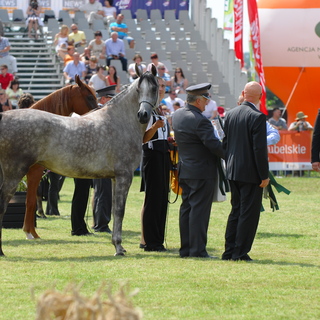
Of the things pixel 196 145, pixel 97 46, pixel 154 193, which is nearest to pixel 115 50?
pixel 97 46

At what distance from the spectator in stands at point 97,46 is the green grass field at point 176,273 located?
1411cm

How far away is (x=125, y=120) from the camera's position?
9922 mm

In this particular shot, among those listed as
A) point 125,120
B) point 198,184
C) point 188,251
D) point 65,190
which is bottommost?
point 65,190

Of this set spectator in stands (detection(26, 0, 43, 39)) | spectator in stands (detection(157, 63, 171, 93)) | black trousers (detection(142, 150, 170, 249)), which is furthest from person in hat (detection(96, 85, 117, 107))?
spectator in stands (detection(26, 0, 43, 39))

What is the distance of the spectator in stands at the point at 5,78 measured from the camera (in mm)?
23578

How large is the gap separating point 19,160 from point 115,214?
1401 mm

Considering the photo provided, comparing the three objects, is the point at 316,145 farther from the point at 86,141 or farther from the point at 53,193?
the point at 53,193

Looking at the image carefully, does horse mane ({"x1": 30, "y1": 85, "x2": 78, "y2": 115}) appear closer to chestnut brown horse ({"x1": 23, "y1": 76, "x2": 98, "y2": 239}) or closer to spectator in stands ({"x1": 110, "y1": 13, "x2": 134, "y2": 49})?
chestnut brown horse ({"x1": 23, "y1": 76, "x2": 98, "y2": 239})

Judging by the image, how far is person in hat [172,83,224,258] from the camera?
30.9ft

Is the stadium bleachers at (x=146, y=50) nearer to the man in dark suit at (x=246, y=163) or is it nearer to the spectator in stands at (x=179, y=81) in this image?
the spectator in stands at (x=179, y=81)

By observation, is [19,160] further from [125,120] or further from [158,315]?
[158,315]

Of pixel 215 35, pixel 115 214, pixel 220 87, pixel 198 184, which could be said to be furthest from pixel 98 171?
pixel 215 35

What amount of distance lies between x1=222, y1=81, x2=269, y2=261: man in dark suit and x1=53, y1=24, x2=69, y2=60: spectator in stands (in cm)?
1806

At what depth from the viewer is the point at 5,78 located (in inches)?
932
